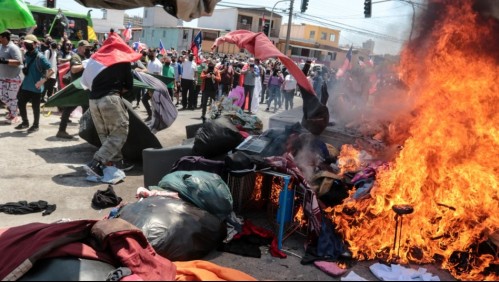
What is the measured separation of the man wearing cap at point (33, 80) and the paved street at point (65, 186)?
356 mm

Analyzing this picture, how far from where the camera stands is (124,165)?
664cm

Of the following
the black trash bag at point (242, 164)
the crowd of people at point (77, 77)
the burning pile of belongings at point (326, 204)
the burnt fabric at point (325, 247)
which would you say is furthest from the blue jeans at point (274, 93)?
the burnt fabric at point (325, 247)

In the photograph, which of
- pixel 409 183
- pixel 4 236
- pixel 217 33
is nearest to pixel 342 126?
pixel 409 183

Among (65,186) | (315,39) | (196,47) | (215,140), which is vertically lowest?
(65,186)

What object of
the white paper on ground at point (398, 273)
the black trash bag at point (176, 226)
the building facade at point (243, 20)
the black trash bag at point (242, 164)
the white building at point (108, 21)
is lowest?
the white paper on ground at point (398, 273)

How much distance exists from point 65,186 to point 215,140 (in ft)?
7.13

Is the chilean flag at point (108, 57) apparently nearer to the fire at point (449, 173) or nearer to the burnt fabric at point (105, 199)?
the burnt fabric at point (105, 199)

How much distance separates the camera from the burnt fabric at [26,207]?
4496 millimetres

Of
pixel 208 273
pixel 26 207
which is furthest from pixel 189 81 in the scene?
pixel 208 273

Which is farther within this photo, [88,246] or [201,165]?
[201,165]

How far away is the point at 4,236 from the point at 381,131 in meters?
5.83

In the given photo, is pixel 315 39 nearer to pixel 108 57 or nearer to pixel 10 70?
pixel 10 70

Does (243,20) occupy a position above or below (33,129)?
above

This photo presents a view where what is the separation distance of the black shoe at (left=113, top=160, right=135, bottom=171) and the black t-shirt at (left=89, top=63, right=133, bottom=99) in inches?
44.8
